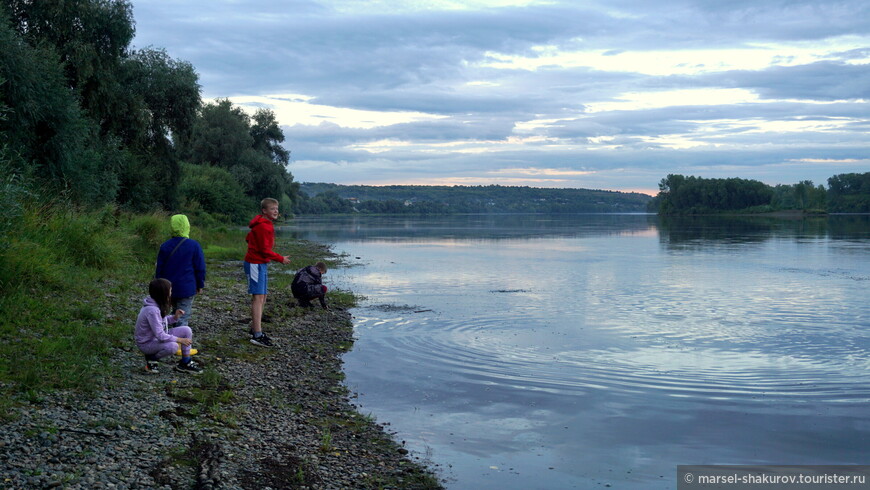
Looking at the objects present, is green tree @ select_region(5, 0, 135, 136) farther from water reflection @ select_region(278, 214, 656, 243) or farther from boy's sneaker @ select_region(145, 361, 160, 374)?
water reflection @ select_region(278, 214, 656, 243)

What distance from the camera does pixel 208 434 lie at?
7.19m

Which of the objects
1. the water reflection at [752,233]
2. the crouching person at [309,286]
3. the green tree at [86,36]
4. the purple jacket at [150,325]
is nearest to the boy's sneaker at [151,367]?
the purple jacket at [150,325]

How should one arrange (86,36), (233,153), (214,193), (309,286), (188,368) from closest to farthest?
(188,368)
(309,286)
(86,36)
(214,193)
(233,153)

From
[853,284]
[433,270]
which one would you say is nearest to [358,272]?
[433,270]

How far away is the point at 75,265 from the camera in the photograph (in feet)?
47.7

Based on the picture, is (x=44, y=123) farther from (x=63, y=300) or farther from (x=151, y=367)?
(x=151, y=367)

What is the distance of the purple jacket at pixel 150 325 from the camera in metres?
8.75

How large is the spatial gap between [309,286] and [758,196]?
179808 millimetres

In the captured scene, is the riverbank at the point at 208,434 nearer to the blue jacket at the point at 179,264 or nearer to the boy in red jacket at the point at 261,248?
the blue jacket at the point at 179,264

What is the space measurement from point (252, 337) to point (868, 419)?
933cm

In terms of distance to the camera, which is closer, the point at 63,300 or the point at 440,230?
the point at 63,300

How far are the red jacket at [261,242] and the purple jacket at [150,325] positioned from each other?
9.08 feet

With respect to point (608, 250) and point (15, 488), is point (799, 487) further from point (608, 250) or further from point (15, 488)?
point (608, 250)

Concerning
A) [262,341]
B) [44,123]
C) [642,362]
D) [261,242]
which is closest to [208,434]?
[261,242]
